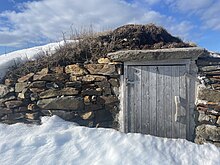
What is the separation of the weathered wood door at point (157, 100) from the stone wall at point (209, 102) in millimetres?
246

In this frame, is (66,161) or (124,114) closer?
(66,161)

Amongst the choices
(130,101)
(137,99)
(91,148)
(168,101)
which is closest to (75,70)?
(130,101)

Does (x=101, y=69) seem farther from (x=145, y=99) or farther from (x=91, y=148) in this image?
(x=91, y=148)

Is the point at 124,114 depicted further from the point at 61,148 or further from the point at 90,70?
the point at 61,148

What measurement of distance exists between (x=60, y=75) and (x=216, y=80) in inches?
116

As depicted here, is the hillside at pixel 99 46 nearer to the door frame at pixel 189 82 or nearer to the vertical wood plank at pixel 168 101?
the door frame at pixel 189 82

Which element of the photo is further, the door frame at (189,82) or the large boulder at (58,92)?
the large boulder at (58,92)

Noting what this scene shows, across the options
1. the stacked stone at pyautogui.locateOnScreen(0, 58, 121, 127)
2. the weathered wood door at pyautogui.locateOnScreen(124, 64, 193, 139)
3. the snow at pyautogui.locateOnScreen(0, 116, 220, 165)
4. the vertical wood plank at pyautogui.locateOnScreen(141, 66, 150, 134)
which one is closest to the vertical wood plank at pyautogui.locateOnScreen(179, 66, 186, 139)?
the weathered wood door at pyautogui.locateOnScreen(124, 64, 193, 139)

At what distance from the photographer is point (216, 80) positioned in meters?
4.57

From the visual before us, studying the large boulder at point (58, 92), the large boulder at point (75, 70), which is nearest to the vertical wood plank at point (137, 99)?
the large boulder at point (75, 70)

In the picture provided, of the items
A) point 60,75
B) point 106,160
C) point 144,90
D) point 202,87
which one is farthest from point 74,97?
point 202,87

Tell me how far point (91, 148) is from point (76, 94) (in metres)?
1.38

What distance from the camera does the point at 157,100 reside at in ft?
15.9

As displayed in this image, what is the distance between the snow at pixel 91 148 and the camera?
12.3ft
